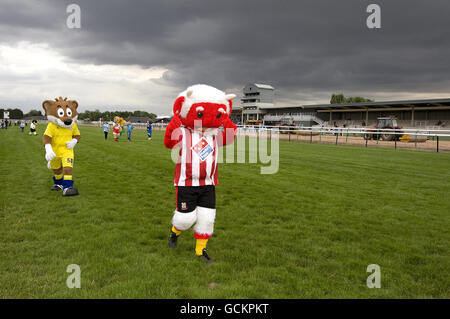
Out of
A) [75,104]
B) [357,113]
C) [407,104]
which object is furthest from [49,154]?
[357,113]

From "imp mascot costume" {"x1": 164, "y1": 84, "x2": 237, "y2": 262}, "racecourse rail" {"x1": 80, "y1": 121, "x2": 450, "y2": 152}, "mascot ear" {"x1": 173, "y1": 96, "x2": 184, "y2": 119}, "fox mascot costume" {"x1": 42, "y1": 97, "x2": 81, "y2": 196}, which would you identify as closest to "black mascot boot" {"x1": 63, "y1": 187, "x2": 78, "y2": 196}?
"fox mascot costume" {"x1": 42, "y1": 97, "x2": 81, "y2": 196}

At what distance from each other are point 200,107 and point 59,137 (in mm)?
4860

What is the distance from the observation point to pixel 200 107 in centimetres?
397

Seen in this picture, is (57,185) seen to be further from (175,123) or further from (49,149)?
(175,123)

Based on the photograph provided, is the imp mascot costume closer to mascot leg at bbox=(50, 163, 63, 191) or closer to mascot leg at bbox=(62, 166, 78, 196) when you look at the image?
mascot leg at bbox=(62, 166, 78, 196)

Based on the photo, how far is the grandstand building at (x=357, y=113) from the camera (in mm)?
47484

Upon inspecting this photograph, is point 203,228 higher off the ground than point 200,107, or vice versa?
point 200,107

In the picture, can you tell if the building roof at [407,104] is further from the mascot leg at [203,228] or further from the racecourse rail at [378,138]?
the mascot leg at [203,228]

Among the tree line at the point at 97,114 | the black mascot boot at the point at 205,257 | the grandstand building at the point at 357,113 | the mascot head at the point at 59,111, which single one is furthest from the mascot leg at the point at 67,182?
the tree line at the point at 97,114

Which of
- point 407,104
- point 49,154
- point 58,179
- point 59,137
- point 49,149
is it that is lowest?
point 58,179

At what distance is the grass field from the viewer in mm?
3273
